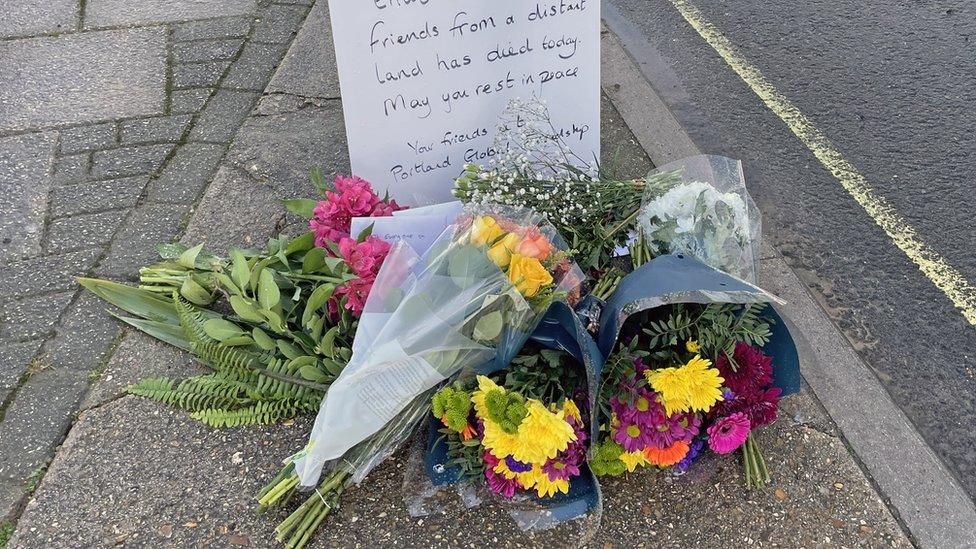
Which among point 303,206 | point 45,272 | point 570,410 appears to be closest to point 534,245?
point 570,410

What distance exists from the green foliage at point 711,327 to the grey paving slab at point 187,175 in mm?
1791

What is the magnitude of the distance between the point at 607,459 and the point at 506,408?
30 cm

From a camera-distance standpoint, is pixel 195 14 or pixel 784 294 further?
pixel 195 14

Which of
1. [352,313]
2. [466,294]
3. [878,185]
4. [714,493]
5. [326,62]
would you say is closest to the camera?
[466,294]

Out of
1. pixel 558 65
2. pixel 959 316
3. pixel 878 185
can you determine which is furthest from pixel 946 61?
pixel 558 65

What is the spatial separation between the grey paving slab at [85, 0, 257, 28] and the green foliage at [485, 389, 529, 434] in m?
2.94

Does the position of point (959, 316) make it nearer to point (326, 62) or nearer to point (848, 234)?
point (848, 234)

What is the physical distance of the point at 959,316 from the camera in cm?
247

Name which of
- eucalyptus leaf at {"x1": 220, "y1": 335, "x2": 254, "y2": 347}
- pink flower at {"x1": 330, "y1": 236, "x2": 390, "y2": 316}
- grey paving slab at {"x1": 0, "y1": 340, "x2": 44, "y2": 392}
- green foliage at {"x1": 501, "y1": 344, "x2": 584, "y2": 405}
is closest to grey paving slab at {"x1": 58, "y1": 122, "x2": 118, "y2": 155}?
grey paving slab at {"x1": 0, "y1": 340, "x2": 44, "y2": 392}

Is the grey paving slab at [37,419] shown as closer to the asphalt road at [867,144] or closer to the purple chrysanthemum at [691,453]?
the purple chrysanthemum at [691,453]

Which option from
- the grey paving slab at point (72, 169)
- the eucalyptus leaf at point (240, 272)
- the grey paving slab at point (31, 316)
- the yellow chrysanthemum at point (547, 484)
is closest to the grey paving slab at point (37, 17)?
the grey paving slab at point (72, 169)

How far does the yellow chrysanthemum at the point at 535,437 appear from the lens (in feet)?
5.48

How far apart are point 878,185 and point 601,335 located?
1736 millimetres

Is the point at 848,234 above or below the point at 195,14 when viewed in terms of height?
below
